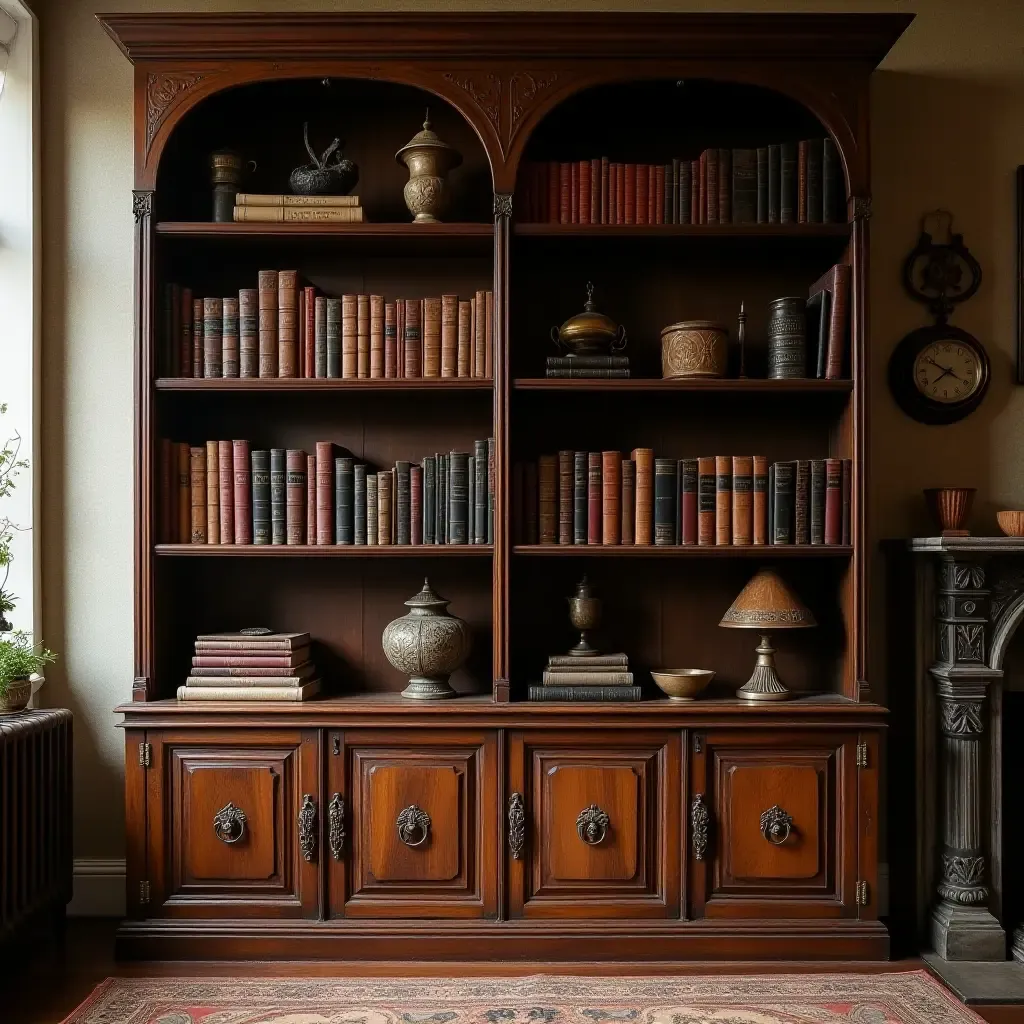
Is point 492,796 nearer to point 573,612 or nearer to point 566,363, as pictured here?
point 573,612

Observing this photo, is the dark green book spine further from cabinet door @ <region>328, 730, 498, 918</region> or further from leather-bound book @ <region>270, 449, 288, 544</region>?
cabinet door @ <region>328, 730, 498, 918</region>

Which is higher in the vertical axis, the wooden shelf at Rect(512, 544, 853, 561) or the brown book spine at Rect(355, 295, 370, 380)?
the brown book spine at Rect(355, 295, 370, 380)

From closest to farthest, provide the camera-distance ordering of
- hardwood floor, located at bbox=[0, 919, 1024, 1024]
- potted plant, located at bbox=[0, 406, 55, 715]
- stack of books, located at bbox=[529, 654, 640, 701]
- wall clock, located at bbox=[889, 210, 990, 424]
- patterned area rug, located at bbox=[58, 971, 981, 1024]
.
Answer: patterned area rug, located at bbox=[58, 971, 981, 1024], hardwood floor, located at bbox=[0, 919, 1024, 1024], potted plant, located at bbox=[0, 406, 55, 715], stack of books, located at bbox=[529, 654, 640, 701], wall clock, located at bbox=[889, 210, 990, 424]

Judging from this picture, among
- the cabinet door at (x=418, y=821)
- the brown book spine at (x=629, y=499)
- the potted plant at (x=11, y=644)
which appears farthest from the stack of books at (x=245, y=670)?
the brown book spine at (x=629, y=499)

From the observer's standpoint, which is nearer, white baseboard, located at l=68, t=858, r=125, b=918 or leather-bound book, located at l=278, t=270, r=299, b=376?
leather-bound book, located at l=278, t=270, r=299, b=376

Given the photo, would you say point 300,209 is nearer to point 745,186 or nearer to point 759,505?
point 745,186

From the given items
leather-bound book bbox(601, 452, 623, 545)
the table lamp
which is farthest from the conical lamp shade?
leather-bound book bbox(601, 452, 623, 545)

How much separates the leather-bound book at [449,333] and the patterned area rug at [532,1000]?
1820mm

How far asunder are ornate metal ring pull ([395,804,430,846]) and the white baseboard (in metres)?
1.13

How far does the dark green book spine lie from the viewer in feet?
9.68

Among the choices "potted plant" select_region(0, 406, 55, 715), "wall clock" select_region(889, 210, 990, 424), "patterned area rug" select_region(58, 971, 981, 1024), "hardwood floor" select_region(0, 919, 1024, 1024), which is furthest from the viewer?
"wall clock" select_region(889, 210, 990, 424)

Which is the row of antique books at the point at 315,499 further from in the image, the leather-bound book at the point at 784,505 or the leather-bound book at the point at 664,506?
the leather-bound book at the point at 784,505

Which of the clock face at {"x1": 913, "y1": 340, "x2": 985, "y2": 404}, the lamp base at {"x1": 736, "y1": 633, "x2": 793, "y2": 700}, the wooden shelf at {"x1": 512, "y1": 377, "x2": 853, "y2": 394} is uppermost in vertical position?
the clock face at {"x1": 913, "y1": 340, "x2": 985, "y2": 404}

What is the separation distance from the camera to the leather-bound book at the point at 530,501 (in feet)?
9.74
